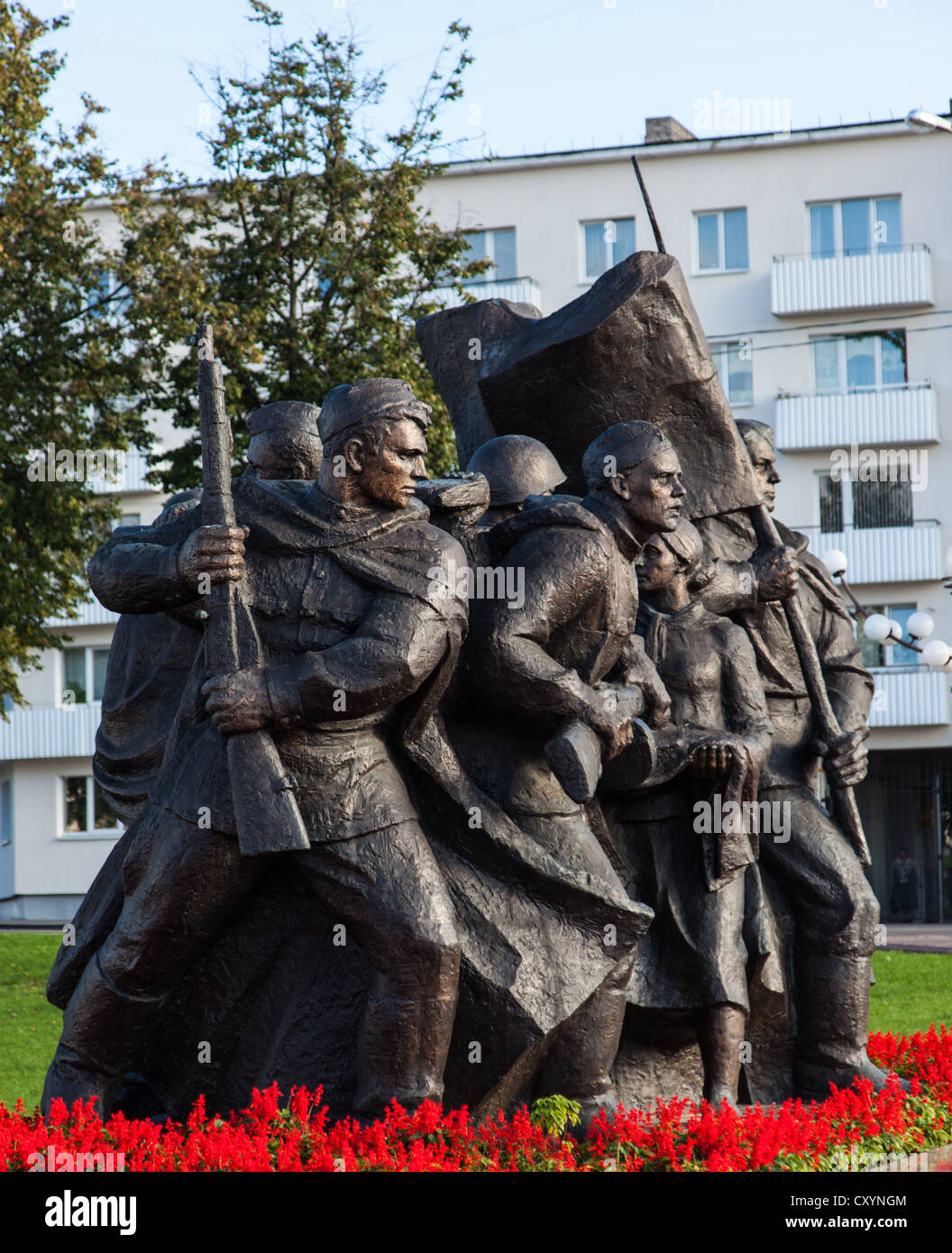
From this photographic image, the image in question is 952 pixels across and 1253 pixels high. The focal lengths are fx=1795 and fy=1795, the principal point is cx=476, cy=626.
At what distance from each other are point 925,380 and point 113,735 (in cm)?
2384

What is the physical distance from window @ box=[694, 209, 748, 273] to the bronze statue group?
23504mm

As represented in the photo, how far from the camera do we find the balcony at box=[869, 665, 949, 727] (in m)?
28.5

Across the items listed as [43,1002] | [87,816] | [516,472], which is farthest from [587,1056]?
[87,816]

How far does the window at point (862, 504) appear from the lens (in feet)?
96.5

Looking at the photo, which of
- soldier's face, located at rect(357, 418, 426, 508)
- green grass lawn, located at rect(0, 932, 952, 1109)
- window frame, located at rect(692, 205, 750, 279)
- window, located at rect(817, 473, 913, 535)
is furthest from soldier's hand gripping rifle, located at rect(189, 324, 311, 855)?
window frame, located at rect(692, 205, 750, 279)

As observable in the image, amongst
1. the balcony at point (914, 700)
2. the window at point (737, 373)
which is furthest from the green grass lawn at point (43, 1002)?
the window at point (737, 373)

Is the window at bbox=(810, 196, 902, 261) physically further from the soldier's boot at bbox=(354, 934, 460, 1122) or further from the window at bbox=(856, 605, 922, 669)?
the soldier's boot at bbox=(354, 934, 460, 1122)

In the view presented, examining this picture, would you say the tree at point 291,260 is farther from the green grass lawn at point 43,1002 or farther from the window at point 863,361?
the window at point 863,361

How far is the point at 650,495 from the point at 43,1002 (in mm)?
10063

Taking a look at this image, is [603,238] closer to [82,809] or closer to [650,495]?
[82,809]

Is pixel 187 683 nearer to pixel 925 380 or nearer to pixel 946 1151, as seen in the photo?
pixel 946 1151

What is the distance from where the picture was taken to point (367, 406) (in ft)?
19.3

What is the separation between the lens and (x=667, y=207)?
2920cm

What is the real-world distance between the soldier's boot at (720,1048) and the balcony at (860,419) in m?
23.0
